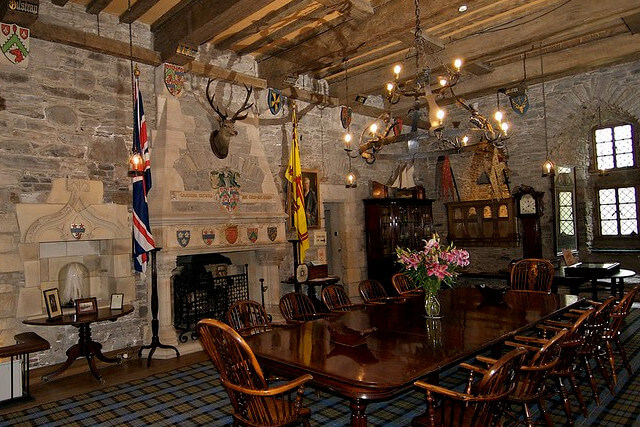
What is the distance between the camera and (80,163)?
511 centimetres

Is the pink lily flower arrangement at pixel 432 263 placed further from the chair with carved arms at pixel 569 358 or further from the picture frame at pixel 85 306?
the picture frame at pixel 85 306

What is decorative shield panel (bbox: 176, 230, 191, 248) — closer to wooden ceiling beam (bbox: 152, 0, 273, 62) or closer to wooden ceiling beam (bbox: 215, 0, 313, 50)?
wooden ceiling beam (bbox: 152, 0, 273, 62)

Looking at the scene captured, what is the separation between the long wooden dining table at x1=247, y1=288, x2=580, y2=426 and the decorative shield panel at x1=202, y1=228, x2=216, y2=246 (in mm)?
2450

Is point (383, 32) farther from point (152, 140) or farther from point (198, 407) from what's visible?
point (198, 407)

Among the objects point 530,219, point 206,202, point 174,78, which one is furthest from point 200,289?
point 530,219

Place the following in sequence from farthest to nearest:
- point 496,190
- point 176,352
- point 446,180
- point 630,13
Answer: point 446,180 < point 496,190 < point 630,13 < point 176,352

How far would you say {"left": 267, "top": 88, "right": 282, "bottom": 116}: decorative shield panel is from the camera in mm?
7090

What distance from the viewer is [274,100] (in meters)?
7.14

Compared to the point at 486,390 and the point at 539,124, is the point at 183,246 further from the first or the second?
the point at 539,124

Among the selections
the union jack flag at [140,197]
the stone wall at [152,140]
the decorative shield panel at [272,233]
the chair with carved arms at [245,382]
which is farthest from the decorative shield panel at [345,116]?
the chair with carved arms at [245,382]

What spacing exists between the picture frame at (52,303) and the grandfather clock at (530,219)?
785 cm

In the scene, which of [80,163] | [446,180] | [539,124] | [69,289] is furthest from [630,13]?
[69,289]

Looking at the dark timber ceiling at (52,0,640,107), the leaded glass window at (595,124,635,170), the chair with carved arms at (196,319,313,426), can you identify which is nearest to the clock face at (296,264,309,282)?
the dark timber ceiling at (52,0,640,107)

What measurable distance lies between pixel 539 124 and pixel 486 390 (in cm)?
802
